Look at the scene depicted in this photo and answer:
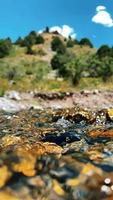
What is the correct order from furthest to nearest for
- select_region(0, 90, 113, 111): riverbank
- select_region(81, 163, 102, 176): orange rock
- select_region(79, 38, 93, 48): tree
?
select_region(79, 38, 93, 48): tree, select_region(0, 90, 113, 111): riverbank, select_region(81, 163, 102, 176): orange rock

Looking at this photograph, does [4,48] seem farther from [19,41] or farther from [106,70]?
[106,70]

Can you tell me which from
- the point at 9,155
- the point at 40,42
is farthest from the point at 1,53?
the point at 9,155

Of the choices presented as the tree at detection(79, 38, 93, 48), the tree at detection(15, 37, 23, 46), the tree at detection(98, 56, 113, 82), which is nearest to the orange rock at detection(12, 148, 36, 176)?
the tree at detection(98, 56, 113, 82)

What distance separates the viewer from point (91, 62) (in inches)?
2488

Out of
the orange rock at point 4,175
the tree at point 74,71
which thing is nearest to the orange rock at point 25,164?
the orange rock at point 4,175

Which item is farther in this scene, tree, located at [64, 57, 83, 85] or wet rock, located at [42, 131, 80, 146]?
tree, located at [64, 57, 83, 85]

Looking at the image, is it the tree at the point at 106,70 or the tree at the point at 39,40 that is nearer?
the tree at the point at 106,70

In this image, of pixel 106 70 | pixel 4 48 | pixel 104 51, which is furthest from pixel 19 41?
pixel 106 70

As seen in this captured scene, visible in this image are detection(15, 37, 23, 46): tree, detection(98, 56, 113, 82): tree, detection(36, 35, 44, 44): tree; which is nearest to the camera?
detection(98, 56, 113, 82): tree

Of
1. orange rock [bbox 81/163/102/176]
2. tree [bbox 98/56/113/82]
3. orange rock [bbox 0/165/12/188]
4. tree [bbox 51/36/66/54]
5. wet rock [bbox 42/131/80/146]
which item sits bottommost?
wet rock [bbox 42/131/80/146]

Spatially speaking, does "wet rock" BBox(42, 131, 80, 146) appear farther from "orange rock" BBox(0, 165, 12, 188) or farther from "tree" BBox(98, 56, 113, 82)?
"tree" BBox(98, 56, 113, 82)

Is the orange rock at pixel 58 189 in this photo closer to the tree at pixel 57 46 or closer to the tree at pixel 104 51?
the tree at pixel 104 51

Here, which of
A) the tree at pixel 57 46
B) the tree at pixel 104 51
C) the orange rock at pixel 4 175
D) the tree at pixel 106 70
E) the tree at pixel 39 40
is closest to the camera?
the orange rock at pixel 4 175

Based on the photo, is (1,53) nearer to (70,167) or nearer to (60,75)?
(60,75)
